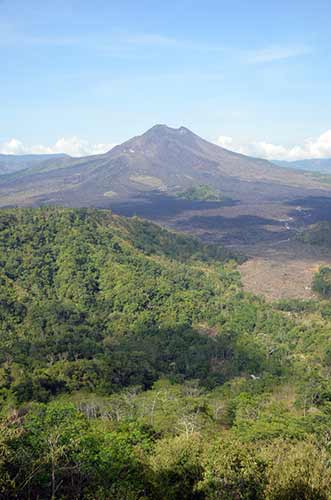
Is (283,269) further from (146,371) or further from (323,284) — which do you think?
(146,371)

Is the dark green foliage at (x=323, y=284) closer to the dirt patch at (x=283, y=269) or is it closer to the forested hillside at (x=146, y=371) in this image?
the dirt patch at (x=283, y=269)

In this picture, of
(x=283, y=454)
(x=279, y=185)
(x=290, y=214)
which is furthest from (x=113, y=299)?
(x=279, y=185)

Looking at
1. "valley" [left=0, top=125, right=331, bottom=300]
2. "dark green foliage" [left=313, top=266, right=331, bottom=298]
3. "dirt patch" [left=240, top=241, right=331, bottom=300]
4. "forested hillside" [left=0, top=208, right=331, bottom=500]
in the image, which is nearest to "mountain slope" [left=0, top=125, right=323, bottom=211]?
"valley" [left=0, top=125, right=331, bottom=300]

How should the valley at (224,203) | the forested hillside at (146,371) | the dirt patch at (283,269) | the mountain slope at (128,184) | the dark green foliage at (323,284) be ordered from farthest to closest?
the mountain slope at (128,184), the valley at (224,203), the dirt patch at (283,269), the dark green foliage at (323,284), the forested hillside at (146,371)

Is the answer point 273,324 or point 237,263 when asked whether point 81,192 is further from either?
point 273,324

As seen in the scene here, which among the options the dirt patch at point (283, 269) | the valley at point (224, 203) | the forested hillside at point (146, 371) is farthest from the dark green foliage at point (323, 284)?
the forested hillside at point (146, 371)

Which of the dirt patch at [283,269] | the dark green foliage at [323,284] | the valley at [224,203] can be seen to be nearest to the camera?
the dark green foliage at [323,284]

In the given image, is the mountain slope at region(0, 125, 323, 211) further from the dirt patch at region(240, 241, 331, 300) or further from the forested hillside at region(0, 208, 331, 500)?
the forested hillside at region(0, 208, 331, 500)

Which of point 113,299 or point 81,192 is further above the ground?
point 81,192

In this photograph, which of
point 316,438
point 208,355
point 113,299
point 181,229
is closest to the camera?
point 316,438
